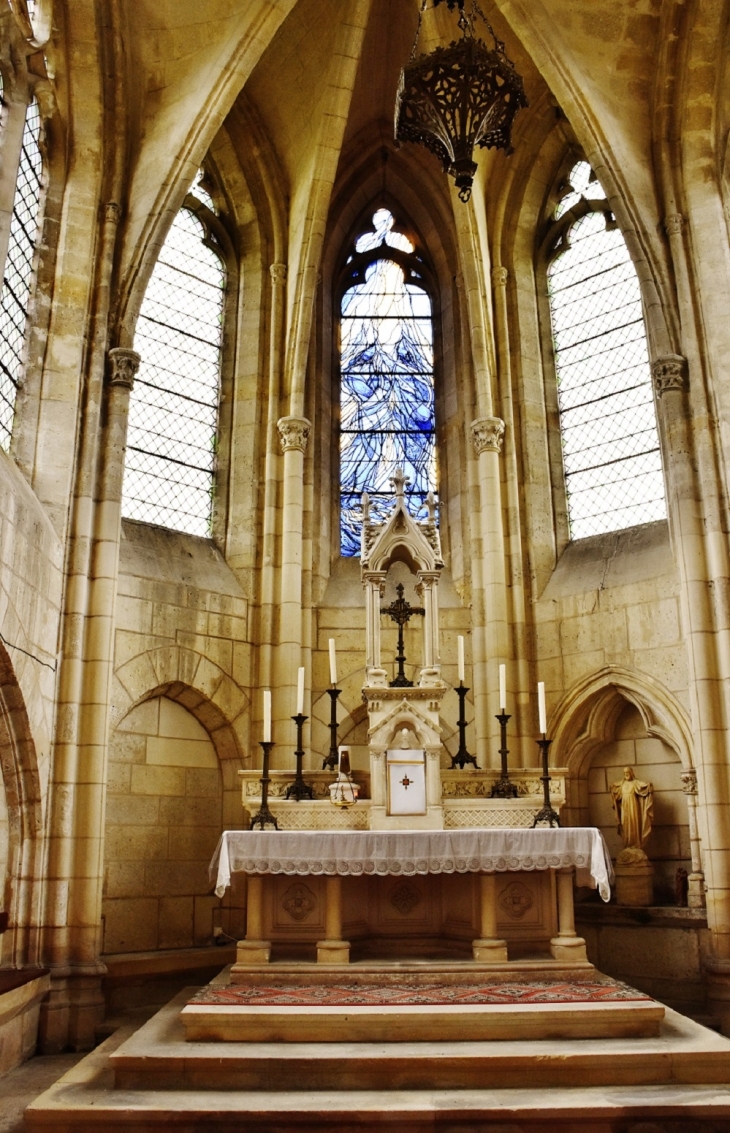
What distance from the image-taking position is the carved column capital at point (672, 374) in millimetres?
9547

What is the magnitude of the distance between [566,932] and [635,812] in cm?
268

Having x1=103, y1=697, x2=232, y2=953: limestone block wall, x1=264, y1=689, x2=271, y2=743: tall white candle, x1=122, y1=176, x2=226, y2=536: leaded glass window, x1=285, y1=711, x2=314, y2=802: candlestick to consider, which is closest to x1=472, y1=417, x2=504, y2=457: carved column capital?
x1=122, y1=176, x2=226, y2=536: leaded glass window

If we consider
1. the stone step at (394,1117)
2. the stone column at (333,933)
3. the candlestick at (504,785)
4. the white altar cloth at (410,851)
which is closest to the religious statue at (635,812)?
the candlestick at (504,785)

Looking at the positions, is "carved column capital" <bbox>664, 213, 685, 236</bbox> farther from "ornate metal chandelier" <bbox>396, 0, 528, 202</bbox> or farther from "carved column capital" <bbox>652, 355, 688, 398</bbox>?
"ornate metal chandelier" <bbox>396, 0, 528, 202</bbox>

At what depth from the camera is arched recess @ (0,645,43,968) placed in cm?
773

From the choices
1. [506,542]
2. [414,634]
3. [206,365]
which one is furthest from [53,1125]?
[206,365]

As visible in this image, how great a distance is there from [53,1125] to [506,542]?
24.9 feet

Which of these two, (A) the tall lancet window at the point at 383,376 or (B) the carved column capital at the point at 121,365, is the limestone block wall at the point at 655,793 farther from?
(B) the carved column capital at the point at 121,365

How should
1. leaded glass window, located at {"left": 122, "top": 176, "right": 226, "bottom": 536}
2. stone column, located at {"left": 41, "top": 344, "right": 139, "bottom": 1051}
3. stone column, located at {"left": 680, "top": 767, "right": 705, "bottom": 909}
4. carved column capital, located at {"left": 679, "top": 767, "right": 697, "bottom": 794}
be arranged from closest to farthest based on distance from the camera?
1. stone column, located at {"left": 41, "top": 344, "right": 139, "bottom": 1051}
2. stone column, located at {"left": 680, "top": 767, "right": 705, "bottom": 909}
3. carved column capital, located at {"left": 679, "top": 767, "right": 697, "bottom": 794}
4. leaded glass window, located at {"left": 122, "top": 176, "right": 226, "bottom": 536}

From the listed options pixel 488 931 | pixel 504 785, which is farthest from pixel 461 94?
pixel 488 931

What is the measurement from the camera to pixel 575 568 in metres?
11.1

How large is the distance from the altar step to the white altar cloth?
1.39 metres

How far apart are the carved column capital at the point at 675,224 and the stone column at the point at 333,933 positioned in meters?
7.02

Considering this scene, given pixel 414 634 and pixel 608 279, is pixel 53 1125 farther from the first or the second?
pixel 608 279
